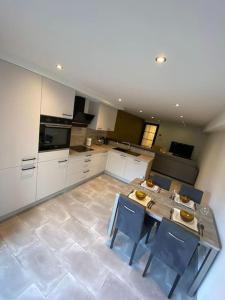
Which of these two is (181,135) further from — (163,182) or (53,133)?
(53,133)

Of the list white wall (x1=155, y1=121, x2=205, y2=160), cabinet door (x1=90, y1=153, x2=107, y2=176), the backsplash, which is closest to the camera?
the backsplash

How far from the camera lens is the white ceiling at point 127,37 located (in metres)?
0.70

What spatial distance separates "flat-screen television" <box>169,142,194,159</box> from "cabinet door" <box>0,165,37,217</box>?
6.47 m

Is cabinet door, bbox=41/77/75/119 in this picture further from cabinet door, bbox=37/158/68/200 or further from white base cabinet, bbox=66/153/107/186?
white base cabinet, bbox=66/153/107/186

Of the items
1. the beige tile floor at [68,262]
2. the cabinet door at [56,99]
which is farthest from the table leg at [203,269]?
the cabinet door at [56,99]

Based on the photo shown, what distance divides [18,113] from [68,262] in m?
1.96

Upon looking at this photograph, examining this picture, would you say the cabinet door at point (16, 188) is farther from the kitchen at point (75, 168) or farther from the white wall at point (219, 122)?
the white wall at point (219, 122)

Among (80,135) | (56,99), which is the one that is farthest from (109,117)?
(56,99)

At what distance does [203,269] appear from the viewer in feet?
5.28

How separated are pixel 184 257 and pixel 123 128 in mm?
4953

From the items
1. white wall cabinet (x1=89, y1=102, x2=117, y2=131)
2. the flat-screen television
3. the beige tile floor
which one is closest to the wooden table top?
the beige tile floor

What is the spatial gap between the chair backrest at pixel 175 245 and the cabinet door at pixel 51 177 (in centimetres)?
198

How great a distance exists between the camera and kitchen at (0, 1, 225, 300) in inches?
35.4

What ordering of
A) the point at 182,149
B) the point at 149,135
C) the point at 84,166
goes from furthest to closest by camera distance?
the point at 149,135 < the point at 182,149 < the point at 84,166
